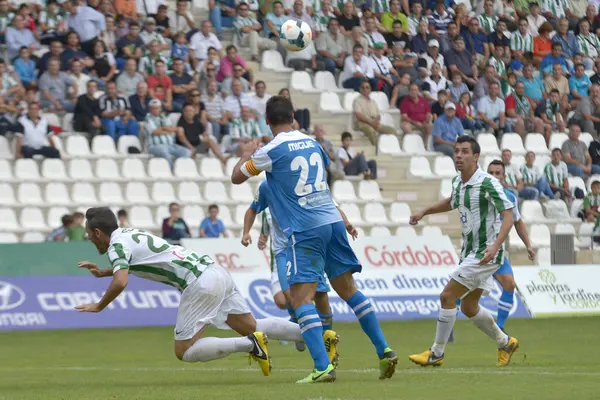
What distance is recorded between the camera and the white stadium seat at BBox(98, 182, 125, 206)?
24.6 m

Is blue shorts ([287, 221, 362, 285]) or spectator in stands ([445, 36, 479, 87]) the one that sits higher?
blue shorts ([287, 221, 362, 285])

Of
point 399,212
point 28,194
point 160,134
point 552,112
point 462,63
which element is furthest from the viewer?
point 552,112

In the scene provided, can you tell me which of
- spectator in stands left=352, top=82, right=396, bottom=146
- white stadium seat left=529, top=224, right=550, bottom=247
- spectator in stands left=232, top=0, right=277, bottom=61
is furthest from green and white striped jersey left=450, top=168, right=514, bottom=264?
spectator in stands left=232, top=0, right=277, bottom=61

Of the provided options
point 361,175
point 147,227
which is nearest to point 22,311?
point 147,227

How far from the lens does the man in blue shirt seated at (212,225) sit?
23.5 meters

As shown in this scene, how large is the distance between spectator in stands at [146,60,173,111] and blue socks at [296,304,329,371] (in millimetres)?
15684

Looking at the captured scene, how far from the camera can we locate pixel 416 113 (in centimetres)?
2938

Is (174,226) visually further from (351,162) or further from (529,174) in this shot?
(529,174)

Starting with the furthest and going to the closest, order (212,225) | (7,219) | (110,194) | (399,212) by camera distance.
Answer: (399,212) → (110,194) → (7,219) → (212,225)

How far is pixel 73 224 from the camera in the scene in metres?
22.3

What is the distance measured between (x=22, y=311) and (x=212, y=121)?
23.8 feet

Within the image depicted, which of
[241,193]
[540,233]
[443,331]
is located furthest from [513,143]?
[443,331]

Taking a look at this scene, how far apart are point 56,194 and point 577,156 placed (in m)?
12.8

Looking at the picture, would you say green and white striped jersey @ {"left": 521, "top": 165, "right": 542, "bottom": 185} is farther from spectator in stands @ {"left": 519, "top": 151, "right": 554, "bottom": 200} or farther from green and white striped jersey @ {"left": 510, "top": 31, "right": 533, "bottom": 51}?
green and white striped jersey @ {"left": 510, "top": 31, "right": 533, "bottom": 51}
